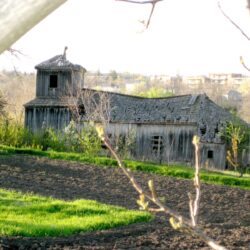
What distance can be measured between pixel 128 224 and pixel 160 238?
4.55 ft

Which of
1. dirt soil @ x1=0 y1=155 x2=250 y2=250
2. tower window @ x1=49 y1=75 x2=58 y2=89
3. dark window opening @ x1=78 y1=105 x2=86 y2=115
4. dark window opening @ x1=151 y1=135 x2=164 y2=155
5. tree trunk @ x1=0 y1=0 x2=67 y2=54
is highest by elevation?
tower window @ x1=49 y1=75 x2=58 y2=89

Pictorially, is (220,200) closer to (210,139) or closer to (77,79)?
(210,139)

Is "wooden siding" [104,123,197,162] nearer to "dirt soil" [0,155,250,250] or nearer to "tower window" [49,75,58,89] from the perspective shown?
"tower window" [49,75,58,89]

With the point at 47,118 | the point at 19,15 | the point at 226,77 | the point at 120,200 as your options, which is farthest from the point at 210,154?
the point at 19,15

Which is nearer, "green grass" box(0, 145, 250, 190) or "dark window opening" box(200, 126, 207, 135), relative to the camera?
"green grass" box(0, 145, 250, 190)

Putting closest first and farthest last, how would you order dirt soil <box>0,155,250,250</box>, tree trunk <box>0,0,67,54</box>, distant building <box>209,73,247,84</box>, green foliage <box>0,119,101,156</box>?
tree trunk <box>0,0,67,54</box> → dirt soil <box>0,155,250,250</box> → distant building <box>209,73,247,84</box> → green foliage <box>0,119,101,156</box>

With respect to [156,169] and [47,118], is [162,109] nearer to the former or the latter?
[47,118]

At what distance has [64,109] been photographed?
107 ft

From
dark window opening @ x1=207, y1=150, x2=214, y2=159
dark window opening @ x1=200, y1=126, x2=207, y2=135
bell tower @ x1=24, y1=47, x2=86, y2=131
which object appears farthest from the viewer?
dark window opening @ x1=207, y1=150, x2=214, y2=159

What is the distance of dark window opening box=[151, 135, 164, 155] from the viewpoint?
3191 centimetres

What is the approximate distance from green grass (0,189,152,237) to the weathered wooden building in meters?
20.2

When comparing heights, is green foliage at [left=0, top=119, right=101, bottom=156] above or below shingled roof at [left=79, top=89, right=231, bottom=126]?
below

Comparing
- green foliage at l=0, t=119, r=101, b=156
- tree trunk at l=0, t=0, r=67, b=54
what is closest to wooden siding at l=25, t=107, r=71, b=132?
green foliage at l=0, t=119, r=101, b=156

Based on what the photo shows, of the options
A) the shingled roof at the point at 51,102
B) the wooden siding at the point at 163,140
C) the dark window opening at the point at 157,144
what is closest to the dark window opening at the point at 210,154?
the wooden siding at the point at 163,140
